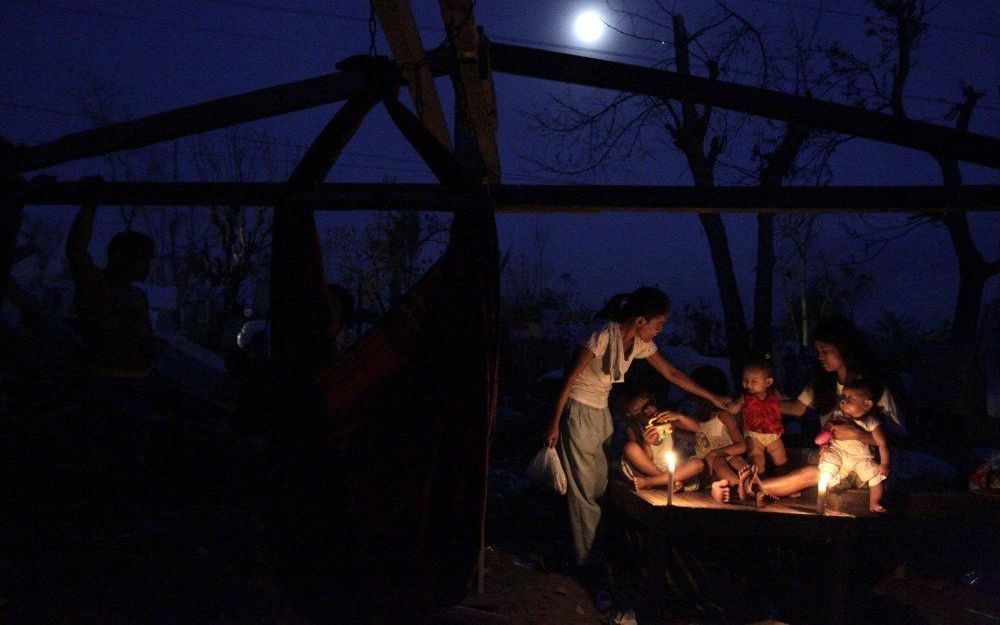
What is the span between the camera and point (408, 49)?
11.6ft

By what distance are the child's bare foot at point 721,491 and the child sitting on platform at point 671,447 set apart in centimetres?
1

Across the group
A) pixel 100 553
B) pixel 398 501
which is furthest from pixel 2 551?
pixel 398 501

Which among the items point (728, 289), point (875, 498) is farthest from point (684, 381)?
point (728, 289)

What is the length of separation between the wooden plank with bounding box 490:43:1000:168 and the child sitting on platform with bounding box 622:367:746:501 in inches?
76.6

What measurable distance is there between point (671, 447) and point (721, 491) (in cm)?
48

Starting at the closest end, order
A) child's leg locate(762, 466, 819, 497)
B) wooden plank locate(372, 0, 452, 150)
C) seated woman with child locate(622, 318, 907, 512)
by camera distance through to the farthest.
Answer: wooden plank locate(372, 0, 452, 150)
seated woman with child locate(622, 318, 907, 512)
child's leg locate(762, 466, 819, 497)

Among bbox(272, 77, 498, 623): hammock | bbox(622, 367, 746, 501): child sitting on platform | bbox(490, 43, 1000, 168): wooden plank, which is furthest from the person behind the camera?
bbox(622, 367, 746, 501): child sitting on platform

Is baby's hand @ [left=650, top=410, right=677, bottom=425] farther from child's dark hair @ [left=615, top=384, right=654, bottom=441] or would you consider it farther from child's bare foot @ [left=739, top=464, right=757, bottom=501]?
child's bare foot @ [left=739, top=464, right=757, bottom=501]

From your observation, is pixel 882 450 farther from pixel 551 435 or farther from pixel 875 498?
pixel 551 435

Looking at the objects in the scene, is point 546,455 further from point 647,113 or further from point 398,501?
point 647,113

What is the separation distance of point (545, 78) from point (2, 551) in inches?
164

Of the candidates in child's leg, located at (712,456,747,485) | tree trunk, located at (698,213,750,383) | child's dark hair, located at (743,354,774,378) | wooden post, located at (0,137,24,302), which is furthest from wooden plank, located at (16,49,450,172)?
tree trunk, located at (698,213,750,383)

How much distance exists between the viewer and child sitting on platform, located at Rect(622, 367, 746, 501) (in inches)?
183

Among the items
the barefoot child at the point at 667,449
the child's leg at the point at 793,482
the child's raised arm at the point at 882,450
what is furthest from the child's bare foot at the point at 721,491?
the child's raised arm at the point at 882,450
